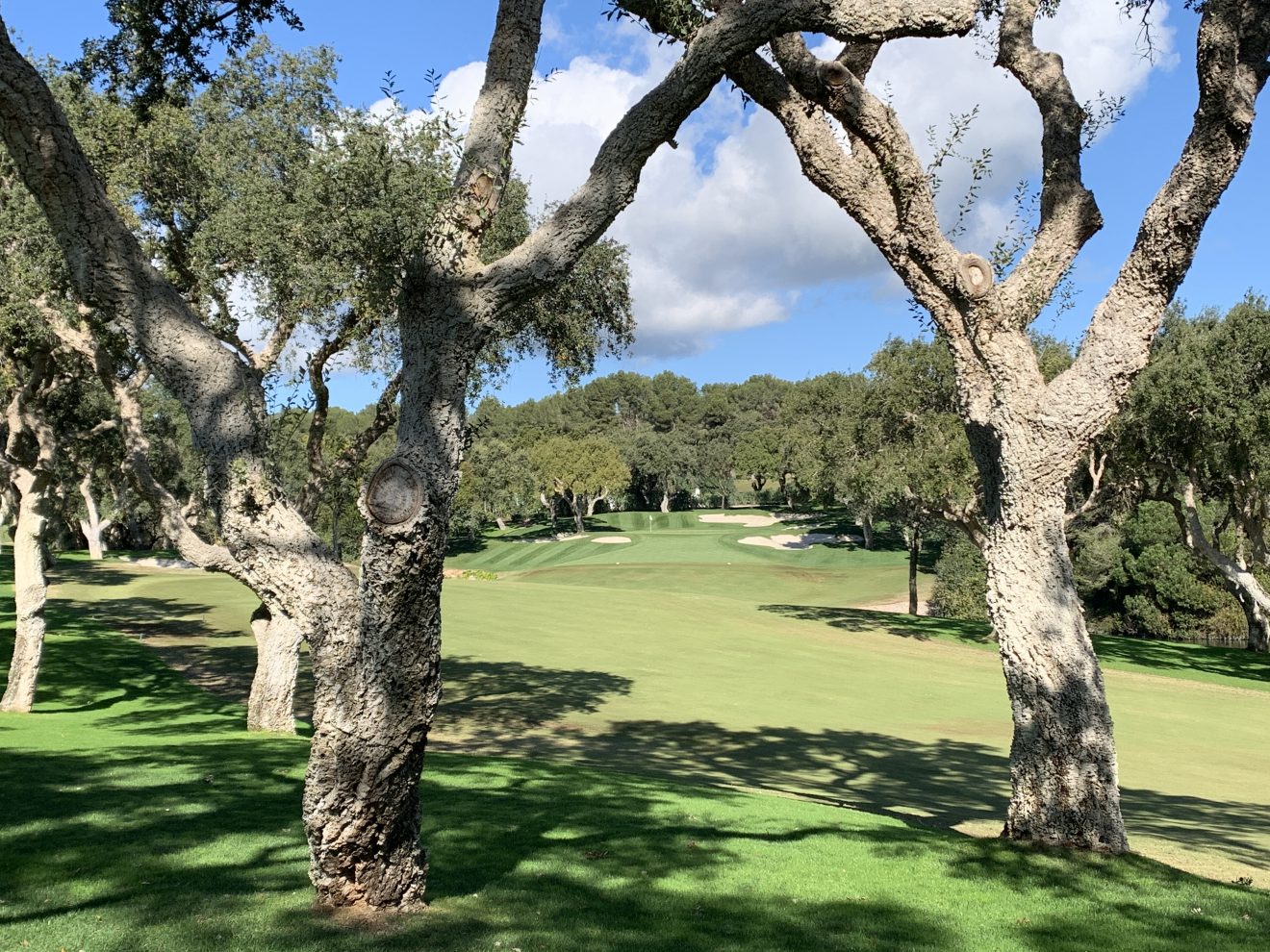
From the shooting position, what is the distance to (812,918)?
274 inches

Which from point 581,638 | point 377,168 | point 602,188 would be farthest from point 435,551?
point 581,638

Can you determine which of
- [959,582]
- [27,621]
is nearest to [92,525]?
[27,621]

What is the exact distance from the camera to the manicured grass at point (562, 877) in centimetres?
613

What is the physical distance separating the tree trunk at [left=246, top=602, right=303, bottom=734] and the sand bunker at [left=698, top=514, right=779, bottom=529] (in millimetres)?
78706

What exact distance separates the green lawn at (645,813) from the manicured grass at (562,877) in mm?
33

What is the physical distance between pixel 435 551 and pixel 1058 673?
5.95 m

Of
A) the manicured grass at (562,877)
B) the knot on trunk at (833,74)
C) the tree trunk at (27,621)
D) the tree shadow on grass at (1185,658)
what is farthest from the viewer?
the tree shadow on grass at (1185,658)

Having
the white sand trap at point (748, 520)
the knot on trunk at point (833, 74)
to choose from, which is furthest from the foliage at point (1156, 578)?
the white sand trap at point (748, 520)

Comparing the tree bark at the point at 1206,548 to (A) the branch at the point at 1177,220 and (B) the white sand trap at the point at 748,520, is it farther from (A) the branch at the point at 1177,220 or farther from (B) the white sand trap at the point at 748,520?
(B) the white sand trap at the point at 748,520

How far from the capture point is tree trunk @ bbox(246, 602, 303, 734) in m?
15.9

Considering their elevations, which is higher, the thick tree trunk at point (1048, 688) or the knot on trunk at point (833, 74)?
the knot on trunk at point (833, 74)

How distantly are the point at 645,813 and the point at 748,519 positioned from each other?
294 feet

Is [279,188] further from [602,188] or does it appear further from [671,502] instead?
[671,502]

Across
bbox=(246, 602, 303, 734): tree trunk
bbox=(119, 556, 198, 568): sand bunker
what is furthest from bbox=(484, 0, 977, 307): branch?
bbox=(119, 556, 198, 568): sand bunker
